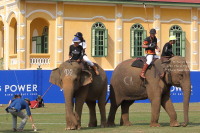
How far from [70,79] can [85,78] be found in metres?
0.72

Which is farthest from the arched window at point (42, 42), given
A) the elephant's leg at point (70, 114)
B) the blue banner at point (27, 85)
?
the elephant's leg at point (70, 114)

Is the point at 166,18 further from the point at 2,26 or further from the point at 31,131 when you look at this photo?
the point at 31,131

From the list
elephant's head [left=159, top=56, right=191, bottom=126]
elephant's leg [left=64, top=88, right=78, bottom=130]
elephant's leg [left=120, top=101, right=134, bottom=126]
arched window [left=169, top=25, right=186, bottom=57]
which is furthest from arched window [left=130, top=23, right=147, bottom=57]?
elephant's leg [left=64, top=88, right=78, bottom=130]

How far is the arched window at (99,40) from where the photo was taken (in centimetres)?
3881

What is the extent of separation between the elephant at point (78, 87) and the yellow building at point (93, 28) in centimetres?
1971

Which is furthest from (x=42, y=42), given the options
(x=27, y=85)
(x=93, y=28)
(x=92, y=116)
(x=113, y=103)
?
(x=92, y=116)

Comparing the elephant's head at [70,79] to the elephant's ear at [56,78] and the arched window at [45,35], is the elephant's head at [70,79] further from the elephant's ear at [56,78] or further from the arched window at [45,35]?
the arched window at [45,35]

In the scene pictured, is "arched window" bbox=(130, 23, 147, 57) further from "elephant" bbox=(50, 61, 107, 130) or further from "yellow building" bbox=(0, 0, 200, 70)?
"elephant" bbox=(50, 61, 107, 130)

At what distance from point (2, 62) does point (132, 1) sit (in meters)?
11.2

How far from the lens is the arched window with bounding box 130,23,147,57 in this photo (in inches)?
1565

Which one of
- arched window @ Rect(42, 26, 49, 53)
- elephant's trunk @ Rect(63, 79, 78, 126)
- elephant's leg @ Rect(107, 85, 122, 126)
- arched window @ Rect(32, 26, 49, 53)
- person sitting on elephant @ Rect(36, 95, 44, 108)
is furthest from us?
arched window @ Rect(32, 26, 49, 53)

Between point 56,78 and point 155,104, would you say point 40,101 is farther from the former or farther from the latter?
point 155,104

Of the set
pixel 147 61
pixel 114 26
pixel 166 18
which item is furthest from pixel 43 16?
pixel 147 61

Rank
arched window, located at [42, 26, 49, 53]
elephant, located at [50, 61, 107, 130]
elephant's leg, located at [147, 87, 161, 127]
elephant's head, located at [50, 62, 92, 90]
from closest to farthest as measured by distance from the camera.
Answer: elephant, located at [50, 61, 107, 130] → elephant's head, located at [50, 62, 92, 90] → elephant's leg, located at [147, 87, 161, 127] → arched window, located at [42, 26, 49, 53]
